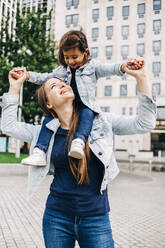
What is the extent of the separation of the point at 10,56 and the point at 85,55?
2048cm

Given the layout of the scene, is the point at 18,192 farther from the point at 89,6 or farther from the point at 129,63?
the point at 89,6

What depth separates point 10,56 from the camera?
21922 mm

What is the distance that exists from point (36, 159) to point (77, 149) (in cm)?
33

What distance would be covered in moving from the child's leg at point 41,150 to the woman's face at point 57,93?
0.57 feet

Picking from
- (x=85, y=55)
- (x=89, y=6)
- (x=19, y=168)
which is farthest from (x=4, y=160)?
(x=89, y=6)

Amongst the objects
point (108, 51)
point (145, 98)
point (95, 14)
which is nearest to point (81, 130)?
point (145, 98)

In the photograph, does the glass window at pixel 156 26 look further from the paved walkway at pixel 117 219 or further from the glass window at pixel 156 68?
the paved walkway at pixel 117 219

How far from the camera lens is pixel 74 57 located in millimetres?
2484

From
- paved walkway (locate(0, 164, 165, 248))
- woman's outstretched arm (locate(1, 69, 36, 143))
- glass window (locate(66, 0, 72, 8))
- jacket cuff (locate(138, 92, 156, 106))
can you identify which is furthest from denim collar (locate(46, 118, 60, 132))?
glass window (locate(66, 0, 72, 8))

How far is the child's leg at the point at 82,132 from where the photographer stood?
1910 millimetres

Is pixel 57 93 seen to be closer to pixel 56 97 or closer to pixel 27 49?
pixel 56 97

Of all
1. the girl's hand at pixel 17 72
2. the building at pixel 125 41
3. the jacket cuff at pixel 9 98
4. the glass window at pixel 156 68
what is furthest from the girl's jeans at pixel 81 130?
the glass window at pixel 156 68

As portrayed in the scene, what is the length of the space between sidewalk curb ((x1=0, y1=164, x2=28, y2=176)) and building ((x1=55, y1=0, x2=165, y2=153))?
2899 cm

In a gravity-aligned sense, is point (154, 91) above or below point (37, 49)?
below
